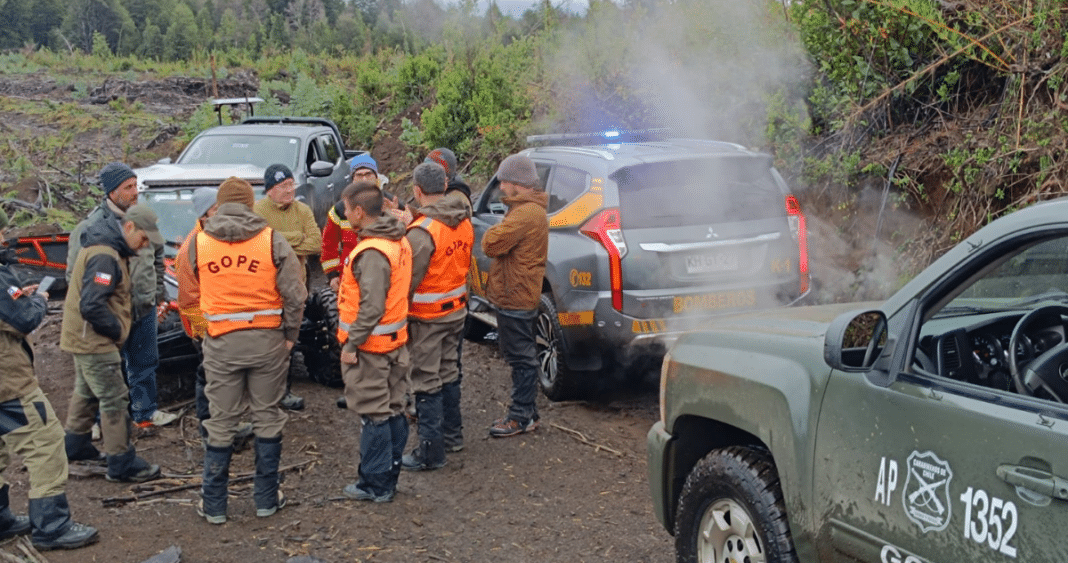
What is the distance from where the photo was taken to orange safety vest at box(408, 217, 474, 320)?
240 inches

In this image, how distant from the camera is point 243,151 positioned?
11828 millimetres

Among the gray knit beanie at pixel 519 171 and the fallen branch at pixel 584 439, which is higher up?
the gray knit beanie at pixel 519 171

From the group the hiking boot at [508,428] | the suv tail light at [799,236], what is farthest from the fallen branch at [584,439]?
the suv tail light at [799,236]

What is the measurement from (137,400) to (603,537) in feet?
12.4

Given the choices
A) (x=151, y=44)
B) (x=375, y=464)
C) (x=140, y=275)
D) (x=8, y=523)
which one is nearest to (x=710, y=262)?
(x=375, y=464)

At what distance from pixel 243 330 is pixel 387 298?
82 centimetres

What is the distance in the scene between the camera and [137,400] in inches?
277

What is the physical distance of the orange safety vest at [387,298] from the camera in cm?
549

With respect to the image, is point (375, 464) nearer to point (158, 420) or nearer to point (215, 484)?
point (215, 484)

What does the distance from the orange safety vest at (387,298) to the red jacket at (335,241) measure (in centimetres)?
191

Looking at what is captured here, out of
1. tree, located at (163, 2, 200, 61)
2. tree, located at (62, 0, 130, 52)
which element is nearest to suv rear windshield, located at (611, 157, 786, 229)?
tree, located at (163, 2, 200, 61)

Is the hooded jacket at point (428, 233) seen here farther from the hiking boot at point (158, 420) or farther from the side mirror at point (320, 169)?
the side mirror at point (320, 169)

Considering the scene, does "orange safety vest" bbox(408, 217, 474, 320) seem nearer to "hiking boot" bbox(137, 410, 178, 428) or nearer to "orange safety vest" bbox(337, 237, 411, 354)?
"orange safety vest" bbox(337, 237, 411, 354)

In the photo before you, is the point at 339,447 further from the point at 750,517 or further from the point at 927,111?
the point at 927,111
